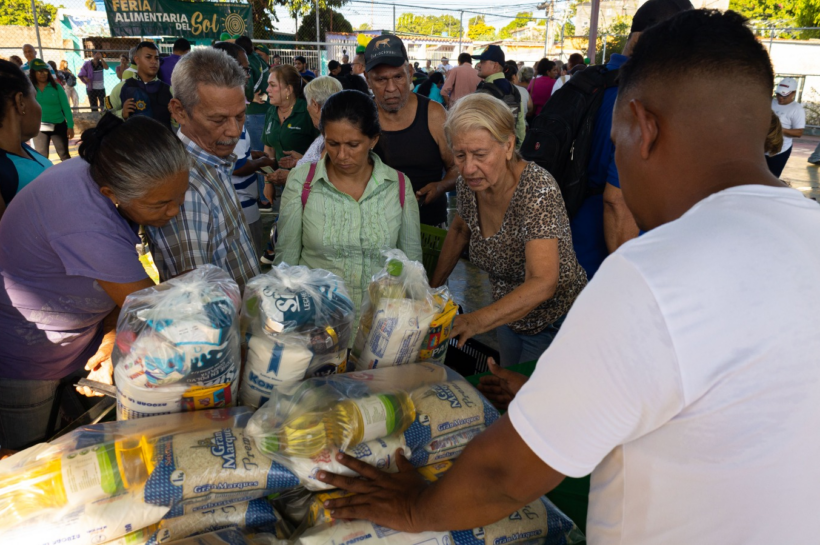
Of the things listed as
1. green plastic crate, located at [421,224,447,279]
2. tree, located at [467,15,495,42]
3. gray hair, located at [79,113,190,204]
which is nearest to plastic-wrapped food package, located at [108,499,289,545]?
gray hair, located at [79,113,190,204]

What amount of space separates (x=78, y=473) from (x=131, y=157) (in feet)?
3.19

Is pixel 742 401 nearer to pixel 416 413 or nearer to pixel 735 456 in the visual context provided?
pixel 735 456

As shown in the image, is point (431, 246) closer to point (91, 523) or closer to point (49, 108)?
point (91, 523)

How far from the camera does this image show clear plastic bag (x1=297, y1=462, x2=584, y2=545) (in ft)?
3.71

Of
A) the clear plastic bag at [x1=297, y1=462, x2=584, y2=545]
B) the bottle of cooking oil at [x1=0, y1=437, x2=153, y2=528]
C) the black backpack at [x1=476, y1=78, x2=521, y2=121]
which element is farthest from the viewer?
the black backpack at [x1=476, y1=78, x2=521, y2=121]

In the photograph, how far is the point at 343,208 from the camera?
2.47 metres

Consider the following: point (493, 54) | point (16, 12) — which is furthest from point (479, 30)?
point (493, 54)

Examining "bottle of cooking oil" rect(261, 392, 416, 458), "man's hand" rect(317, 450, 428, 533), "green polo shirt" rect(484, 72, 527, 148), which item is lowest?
Answer: "man's hand" rect(317, 450, 428, 533)

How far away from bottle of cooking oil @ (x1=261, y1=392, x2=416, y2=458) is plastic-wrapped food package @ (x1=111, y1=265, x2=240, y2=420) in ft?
0.68

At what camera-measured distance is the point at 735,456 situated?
2.64ft

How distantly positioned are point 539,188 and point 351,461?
4.60 ft

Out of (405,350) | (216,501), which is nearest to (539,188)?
(405,350)

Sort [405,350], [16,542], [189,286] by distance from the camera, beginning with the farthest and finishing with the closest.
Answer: [405,350]
[189,286]
[16,542]

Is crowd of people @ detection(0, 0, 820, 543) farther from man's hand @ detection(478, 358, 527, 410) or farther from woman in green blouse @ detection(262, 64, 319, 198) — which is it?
woman in green blouse @ detection(262, 64, 319, 198)
